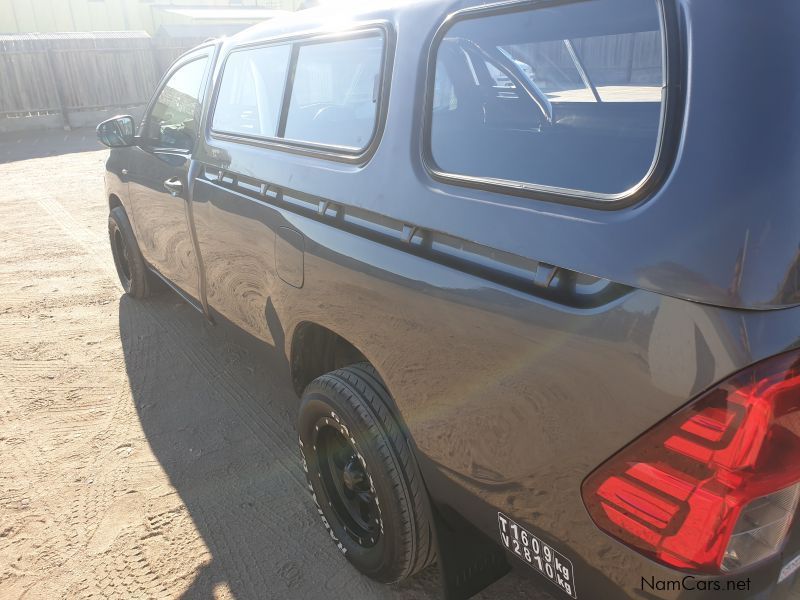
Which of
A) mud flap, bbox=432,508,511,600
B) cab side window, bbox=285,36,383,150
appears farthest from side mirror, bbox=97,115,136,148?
mud flap, bbox=432,508,511,600

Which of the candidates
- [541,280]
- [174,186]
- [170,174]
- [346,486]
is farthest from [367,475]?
[170,174]

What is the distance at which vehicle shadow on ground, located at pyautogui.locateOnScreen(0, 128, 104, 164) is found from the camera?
1378 centimetres

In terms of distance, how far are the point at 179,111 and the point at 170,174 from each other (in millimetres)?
489

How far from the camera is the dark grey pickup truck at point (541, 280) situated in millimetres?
1066

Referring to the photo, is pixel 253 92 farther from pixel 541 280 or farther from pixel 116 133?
pixel 541 280

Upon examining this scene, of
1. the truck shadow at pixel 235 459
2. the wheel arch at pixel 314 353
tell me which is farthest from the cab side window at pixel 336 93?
the truck shadow at pixel 235 459

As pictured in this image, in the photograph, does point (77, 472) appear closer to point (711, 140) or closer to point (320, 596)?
point (320, 596)

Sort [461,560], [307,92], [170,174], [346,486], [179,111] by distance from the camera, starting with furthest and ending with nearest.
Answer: [179,111]
[170,174]
[307,92]
[346,486]
[461,560]

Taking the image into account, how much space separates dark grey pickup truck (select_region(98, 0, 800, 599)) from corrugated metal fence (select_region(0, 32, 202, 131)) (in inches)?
677

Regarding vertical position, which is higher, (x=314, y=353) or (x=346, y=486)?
(x=314, y=353)

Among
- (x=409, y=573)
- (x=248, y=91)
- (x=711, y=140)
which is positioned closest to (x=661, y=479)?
(x=711, y=140)

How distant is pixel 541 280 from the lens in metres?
1.34

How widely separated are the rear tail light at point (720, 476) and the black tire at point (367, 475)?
82 centimetres

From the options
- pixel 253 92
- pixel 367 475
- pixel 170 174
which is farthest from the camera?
pixel 170 174
